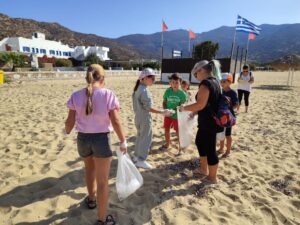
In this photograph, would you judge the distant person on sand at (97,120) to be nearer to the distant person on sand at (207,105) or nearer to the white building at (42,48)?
the distant person on sand at (207,105)

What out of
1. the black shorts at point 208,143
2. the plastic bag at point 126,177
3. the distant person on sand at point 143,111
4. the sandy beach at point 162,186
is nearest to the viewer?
the plastic bag at point 126,177

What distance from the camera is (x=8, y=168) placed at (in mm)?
3795

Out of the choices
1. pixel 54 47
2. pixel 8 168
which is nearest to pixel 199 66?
pixel 8 168

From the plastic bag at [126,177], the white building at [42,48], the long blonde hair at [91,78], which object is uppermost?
the white building at [42,48]

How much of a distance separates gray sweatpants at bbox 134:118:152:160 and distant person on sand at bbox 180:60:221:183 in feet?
2.47

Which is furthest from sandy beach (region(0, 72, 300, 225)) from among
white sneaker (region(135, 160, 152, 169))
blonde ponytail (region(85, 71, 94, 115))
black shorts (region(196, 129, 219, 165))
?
blonde ponytail (region(85, 71, 94, 115))

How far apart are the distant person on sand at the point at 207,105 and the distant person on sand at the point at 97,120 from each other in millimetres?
1205

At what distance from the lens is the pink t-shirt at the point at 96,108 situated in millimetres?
2223

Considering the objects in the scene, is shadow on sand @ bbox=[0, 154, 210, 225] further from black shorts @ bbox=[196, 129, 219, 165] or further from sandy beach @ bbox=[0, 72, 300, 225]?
black shorts @ bbox=[196, 129, 219, 165]

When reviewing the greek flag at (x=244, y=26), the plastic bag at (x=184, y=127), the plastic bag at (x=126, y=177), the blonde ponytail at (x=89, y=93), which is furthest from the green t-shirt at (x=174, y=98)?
the greek flag at (x=244, y=26)

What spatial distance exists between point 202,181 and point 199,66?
1652 millimetres

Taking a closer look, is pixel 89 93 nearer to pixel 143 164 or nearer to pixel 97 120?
pixel 97 120

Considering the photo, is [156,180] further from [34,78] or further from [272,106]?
[34,78]

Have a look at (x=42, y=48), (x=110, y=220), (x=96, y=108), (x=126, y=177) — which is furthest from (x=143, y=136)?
(x=42, y=48)
